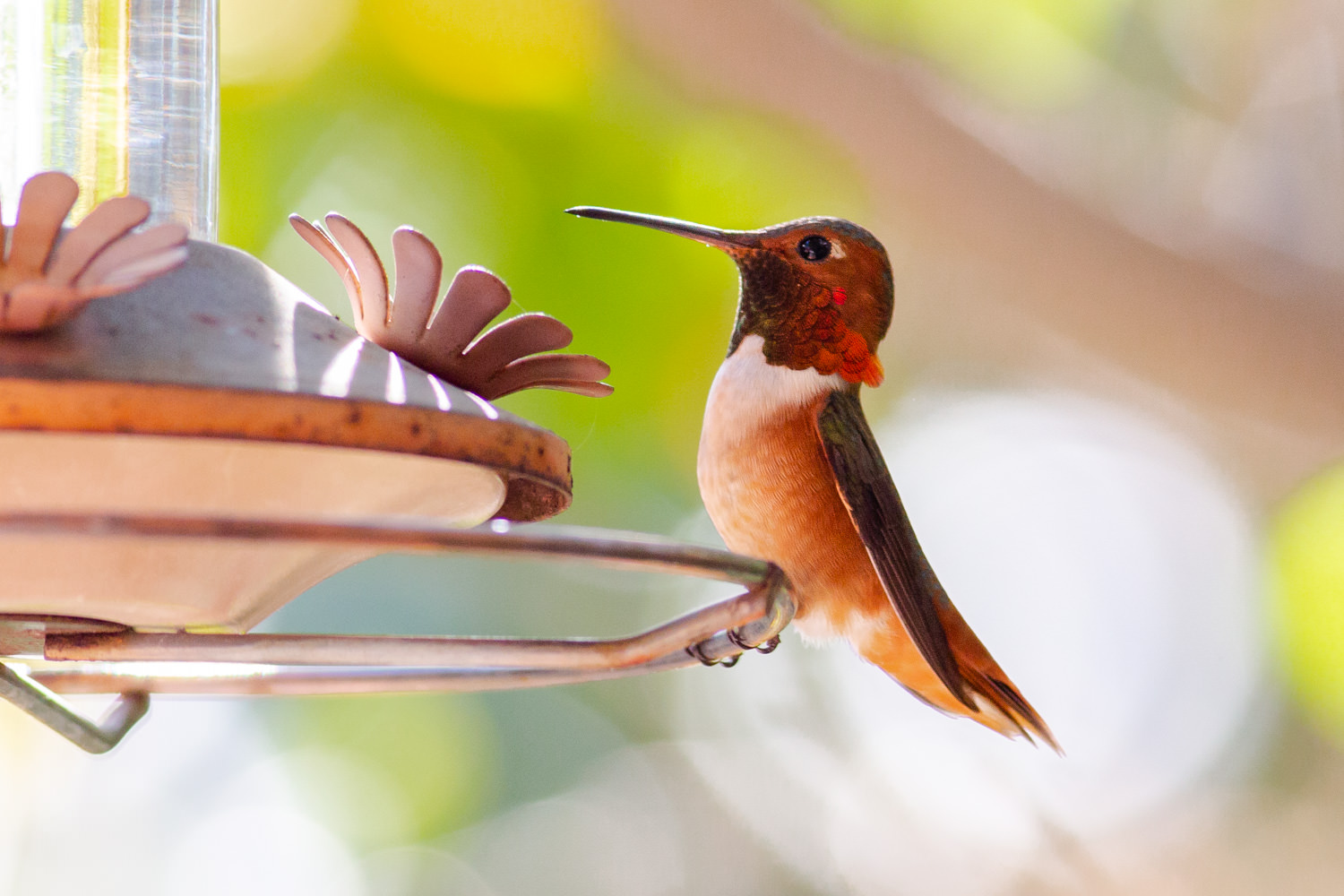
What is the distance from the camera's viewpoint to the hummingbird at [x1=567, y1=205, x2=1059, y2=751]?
1.78 m

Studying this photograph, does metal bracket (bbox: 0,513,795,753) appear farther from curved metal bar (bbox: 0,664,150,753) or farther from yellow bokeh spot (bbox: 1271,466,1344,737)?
yellow bokeh spot (bbox: 1271,466,1344,737)

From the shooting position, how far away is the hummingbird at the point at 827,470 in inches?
69.9

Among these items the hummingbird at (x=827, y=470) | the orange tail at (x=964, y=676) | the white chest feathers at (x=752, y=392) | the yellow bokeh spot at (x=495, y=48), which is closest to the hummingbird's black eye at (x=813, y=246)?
the hummingbird at (x=827, y=470)

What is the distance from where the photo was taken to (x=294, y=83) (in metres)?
4.54

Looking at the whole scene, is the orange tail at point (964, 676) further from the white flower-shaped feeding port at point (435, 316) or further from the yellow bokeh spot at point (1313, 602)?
the yellow bokeh spot at point (1313, 602)

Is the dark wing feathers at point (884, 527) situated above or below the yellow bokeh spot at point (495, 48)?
below

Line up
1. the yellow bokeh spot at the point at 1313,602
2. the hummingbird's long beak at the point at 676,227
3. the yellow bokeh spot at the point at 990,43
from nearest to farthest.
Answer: the hummingbird's long beak at the point at 676,227, the yellow bokeh spot at the point at 990,43, the yellow bokeh spot at the point at 1313,602

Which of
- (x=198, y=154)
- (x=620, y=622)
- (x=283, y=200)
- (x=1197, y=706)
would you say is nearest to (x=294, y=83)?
(x=283, y=200)

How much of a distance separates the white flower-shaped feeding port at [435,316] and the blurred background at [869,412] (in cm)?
129

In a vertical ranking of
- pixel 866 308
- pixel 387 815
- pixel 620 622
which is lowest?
pixel 387 815

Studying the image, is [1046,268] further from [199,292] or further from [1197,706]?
[1197,706]

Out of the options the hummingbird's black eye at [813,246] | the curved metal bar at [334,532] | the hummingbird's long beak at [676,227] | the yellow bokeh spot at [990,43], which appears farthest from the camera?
the yellow bokeh spot at [990,43]

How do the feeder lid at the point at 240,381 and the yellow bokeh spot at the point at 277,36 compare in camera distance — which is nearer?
the feeder lid at the point at 240,381

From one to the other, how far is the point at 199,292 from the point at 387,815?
4.97 metres
